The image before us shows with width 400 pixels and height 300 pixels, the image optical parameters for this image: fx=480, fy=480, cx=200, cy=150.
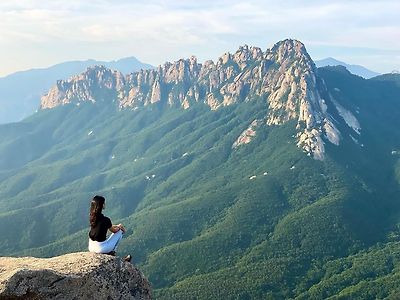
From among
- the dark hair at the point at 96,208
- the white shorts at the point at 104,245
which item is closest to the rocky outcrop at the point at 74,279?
the white shorts at the point at 104,245

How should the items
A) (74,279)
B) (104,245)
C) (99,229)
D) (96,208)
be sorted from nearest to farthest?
(74,279), (96,208), (99,229), (104,245)

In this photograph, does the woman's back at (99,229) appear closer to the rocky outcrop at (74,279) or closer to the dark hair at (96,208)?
the dark hair at (96,208)

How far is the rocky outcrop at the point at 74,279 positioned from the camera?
28062mm

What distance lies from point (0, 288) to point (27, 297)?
1605 mm

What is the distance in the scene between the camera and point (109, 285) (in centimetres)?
3030

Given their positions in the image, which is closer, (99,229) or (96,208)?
(96,208)

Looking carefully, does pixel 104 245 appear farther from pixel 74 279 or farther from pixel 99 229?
pixel 74 279

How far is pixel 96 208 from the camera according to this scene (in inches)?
1308

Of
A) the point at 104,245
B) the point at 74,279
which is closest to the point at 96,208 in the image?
the point at 104,245

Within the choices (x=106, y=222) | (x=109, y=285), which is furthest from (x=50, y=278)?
(x=106, y=222)

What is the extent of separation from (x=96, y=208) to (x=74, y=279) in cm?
550

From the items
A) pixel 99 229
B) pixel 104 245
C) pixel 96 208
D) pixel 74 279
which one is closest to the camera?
pixel 74 279

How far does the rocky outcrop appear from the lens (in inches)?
1105

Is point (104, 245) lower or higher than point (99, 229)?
lower
